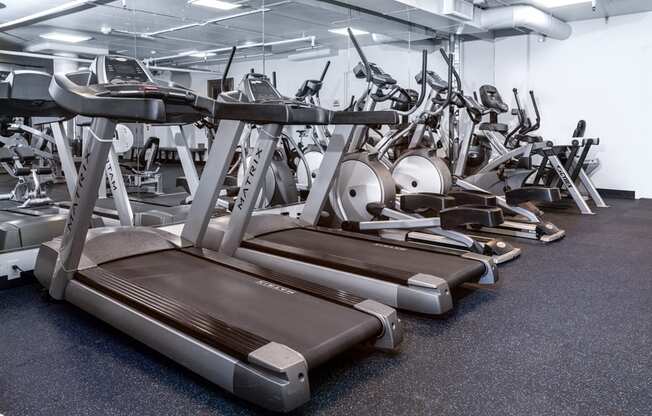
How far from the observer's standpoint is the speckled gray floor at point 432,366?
5.80 ft

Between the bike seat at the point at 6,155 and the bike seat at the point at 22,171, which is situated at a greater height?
the bike seat at the point at 6,155

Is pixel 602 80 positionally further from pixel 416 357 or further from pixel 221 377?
pixel 221 377

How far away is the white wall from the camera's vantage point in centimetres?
727

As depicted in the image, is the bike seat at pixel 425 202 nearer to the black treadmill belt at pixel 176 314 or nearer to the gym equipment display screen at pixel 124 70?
the gym equipment display screen at pixel 124 70

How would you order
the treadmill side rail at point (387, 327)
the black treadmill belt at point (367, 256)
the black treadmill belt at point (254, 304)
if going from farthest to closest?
the black treadmill belt at point (367, 256) → the treadmill side rail at point (387, 327) → the black treadmill belt at point (254, 304)

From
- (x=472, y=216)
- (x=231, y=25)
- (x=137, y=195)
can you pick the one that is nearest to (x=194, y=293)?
(x=472, y=216)

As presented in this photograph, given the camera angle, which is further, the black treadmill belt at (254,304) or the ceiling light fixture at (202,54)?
the ceiling light fixture at (202,54)

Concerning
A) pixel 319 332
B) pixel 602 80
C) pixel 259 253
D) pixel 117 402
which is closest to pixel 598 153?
pixel 602 80

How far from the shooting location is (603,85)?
7.54 metres

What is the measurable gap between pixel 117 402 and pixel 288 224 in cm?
218

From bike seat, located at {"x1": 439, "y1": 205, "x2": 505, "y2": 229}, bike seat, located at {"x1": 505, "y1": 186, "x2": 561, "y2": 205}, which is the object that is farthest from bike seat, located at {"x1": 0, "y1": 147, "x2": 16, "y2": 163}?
bike seat, located at {"x1": 505, "y1": 186, "x2": 561, "y2": 205}

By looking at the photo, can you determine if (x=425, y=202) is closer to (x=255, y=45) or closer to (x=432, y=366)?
(x=432, y=366)

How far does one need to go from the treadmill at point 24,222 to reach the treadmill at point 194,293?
38 centimetres

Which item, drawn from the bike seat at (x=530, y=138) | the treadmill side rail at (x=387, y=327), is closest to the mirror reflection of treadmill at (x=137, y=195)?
the treadmill side rail at (x=387, y=327)
